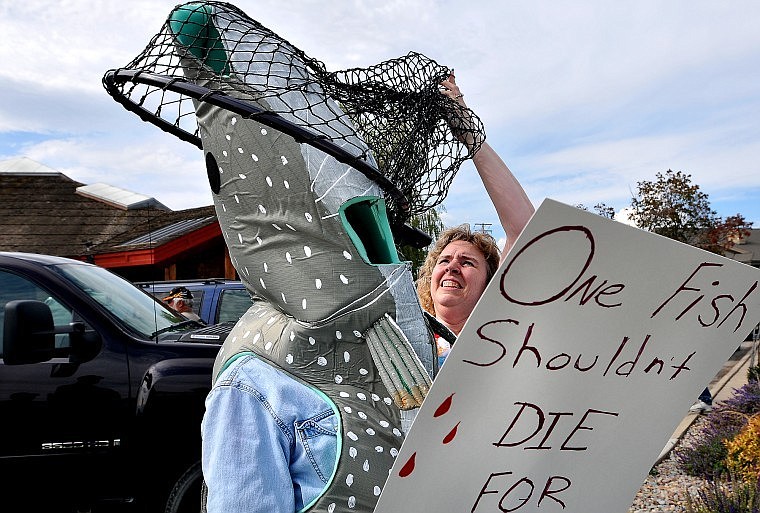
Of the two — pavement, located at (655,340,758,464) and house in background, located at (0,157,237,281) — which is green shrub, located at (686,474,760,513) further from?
house in background, located at (0,157,237,281)

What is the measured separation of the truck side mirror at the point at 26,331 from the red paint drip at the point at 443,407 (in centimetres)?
Result: 268

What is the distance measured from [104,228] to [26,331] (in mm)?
14222

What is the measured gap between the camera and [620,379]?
4.15 ft

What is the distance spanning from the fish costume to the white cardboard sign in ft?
0.69

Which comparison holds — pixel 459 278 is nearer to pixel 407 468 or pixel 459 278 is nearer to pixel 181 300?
pixel 407 468

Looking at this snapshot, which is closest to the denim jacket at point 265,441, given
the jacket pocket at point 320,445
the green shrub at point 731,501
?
the jacket pocket at point 320,445

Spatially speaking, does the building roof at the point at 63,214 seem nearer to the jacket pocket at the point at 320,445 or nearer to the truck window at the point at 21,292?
the truck window at the point at 21,292

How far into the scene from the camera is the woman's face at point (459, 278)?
2.81 m

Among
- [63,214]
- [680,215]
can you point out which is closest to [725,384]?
[680,215]

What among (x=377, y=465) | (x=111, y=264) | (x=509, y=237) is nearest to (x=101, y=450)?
(x=509, y=237)

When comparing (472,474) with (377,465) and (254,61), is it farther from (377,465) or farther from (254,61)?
(254,61)

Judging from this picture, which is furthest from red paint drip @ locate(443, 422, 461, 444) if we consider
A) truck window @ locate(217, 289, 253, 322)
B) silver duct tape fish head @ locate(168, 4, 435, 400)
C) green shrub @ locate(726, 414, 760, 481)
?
truck window @ locate(217, 289, 253, 322)

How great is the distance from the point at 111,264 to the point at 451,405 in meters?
12.2

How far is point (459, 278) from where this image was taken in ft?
9.41
